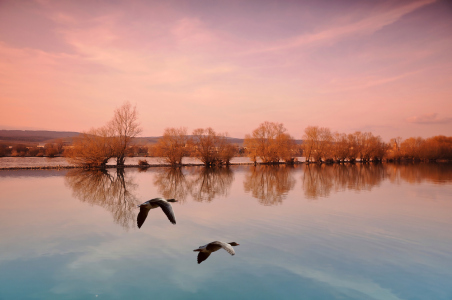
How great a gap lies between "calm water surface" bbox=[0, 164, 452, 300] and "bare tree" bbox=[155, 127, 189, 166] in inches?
1033

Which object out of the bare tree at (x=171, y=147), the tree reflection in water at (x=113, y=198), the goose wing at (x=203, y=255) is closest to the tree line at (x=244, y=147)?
the bare tree at (x=171, y=147)

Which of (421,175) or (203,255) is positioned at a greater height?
(203,255)

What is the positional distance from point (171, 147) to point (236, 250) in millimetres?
33763

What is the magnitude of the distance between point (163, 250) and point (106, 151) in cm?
2936

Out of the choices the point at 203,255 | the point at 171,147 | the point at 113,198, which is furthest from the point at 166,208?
the point at 171,147

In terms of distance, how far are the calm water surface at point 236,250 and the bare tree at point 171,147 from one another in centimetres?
2624

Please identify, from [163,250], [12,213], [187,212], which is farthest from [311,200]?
[12,213]

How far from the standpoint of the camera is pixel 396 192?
17.2 m

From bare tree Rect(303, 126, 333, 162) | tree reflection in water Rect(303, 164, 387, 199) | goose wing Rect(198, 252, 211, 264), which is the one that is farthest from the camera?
bare tree Rect(303, 126, 333, 162)

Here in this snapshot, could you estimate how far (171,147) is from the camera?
132ft

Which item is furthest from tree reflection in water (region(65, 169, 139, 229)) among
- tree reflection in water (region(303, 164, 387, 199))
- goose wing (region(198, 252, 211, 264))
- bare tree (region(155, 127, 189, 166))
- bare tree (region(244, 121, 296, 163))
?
Result: bare tree (region(244, 121, 296, 163))

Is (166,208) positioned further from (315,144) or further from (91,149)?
(315,144)

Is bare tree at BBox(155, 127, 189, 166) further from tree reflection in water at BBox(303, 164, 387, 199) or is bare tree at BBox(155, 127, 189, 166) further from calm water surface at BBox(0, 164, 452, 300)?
calm water surface at BBox(0, 164, 452, 300)

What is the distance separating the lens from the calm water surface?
5508 mm
